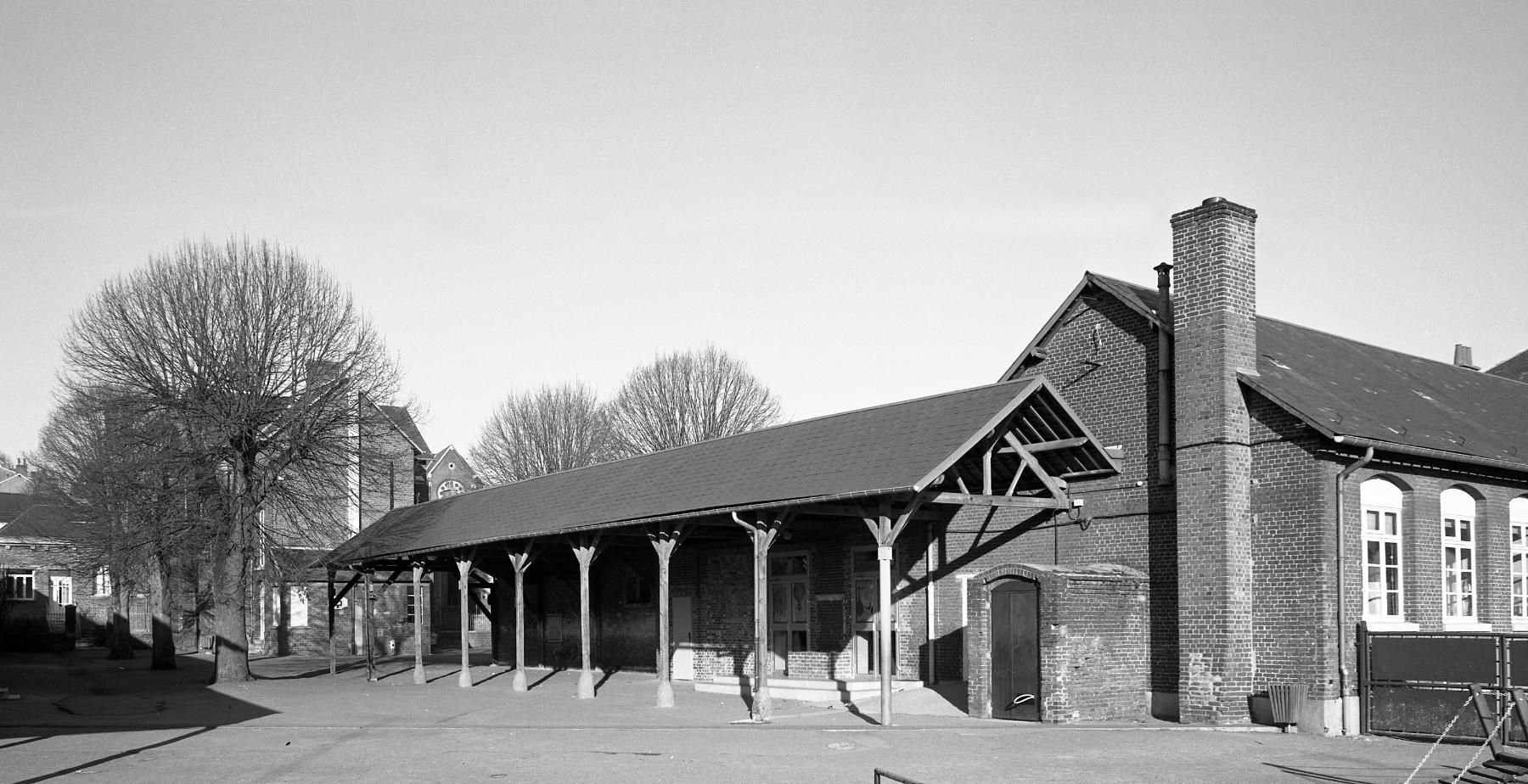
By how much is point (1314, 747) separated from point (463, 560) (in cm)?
1690

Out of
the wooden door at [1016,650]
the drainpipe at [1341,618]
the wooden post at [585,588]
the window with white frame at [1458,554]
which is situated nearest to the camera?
the drainpipe at [1341,618]

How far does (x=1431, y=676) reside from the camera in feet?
50.5

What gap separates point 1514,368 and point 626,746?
2677 centimetres

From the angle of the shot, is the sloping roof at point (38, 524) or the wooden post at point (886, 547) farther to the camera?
the sloping roof at point (38, 524)

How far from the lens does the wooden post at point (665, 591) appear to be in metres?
19.6

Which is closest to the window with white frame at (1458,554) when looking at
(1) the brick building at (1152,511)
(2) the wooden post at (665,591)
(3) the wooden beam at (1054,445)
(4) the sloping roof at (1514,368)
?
(1) the brick building at (1152,511)

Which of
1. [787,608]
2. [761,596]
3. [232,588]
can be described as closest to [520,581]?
[787,608]

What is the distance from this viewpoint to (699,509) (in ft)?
59.8

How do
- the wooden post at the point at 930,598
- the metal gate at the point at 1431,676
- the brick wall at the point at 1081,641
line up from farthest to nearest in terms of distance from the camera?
the wooden post at the point at 930,598 < the brick wall at the point at 1081,641 < the metal gate at the point at 1431,676

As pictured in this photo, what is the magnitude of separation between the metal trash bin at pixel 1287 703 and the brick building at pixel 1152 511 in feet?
0.34

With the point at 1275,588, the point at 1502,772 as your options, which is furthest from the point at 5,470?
the point at 1502,772

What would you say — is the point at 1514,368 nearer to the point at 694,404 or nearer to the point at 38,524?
the point at 694,404

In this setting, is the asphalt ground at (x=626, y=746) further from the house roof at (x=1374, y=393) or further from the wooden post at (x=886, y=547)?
the house roof at (x=1374, y=393)

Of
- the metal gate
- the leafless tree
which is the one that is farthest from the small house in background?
the metal gate
